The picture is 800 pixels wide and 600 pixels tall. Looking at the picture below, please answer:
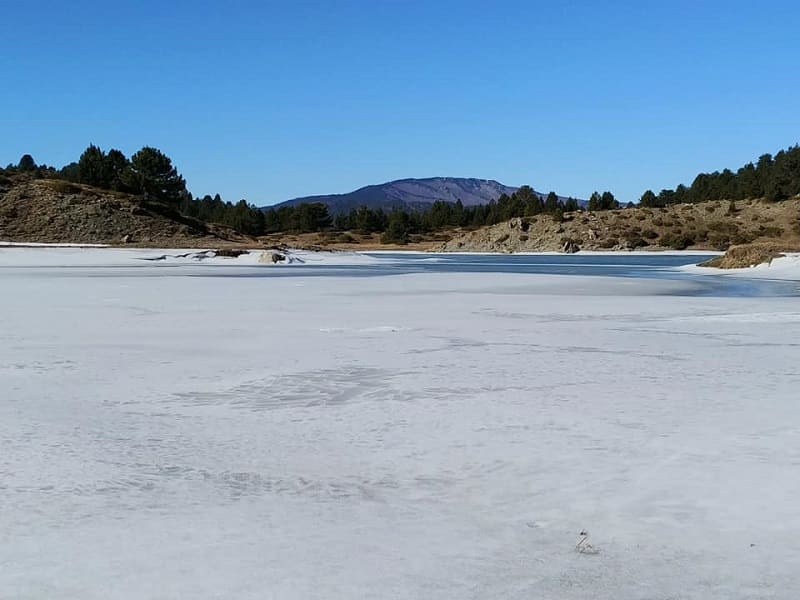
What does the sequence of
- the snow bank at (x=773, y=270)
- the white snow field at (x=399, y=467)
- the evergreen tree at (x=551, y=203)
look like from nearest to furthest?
1. the white snow field at (x=399, y=467)
2. the snow bank at (x=773, y=270)
3. the evergreen tree at (x=551, y=203)

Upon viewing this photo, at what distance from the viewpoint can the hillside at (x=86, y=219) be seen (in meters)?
80.3

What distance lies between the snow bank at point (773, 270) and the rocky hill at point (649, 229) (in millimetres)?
57534

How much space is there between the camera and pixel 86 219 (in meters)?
83.9

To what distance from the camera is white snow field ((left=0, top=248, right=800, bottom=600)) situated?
167 inches

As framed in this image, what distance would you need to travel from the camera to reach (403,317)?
1734 cm

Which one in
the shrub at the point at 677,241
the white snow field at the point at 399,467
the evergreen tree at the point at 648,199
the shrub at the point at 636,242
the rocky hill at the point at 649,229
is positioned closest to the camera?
the white snow field at the point at 399,467

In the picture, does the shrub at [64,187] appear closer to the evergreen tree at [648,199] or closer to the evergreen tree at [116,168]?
the evergreen tree at [116,168]

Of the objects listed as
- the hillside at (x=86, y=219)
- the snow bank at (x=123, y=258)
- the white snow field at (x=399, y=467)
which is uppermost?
the hillside at (x=86, y=219)

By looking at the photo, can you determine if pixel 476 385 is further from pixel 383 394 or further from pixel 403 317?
pixel 403 317

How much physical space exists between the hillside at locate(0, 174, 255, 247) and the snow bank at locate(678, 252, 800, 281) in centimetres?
4956

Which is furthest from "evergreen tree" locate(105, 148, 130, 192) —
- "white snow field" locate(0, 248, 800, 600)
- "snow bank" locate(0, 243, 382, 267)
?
"white snow field" locate(0, 248, 800, 600)

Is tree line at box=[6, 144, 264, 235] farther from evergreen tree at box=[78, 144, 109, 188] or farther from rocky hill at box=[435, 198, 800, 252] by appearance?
rocky hill at box=[435, 198, 800, 252]

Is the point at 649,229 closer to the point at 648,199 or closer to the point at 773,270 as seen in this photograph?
the point at 648,199

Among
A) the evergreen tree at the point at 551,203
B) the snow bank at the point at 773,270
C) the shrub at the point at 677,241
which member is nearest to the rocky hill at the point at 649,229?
the shrub at the point at 677,241
